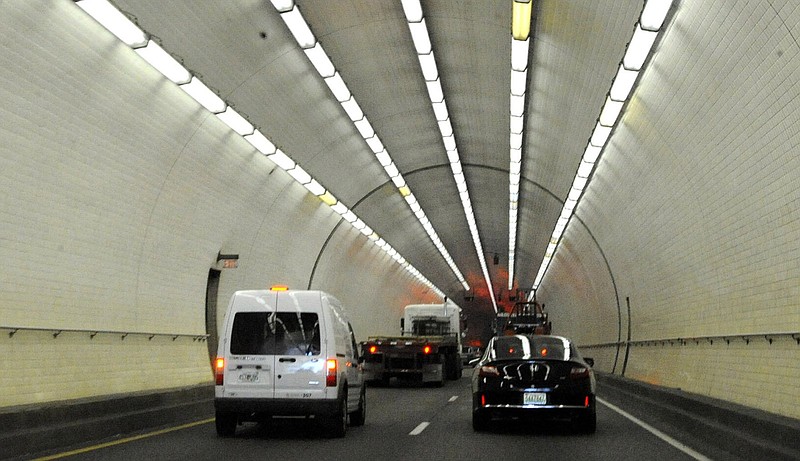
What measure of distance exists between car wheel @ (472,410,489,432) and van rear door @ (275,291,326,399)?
2680 mm

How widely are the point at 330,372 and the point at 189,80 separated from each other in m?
5.59

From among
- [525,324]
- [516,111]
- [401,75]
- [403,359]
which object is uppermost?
[401,75]

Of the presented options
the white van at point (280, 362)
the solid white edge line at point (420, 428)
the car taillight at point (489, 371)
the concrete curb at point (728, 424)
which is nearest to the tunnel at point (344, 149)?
the concrete curb at point (728, 424)

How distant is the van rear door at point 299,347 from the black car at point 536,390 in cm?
273

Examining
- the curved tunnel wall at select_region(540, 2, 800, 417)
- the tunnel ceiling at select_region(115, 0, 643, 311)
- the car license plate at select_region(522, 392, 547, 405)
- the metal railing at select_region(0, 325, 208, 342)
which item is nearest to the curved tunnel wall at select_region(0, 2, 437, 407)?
the metal railing at select_region(0, 325, 208, 342)

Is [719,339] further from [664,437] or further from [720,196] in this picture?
[664,437]

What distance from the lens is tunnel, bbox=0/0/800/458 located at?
45.4 ft

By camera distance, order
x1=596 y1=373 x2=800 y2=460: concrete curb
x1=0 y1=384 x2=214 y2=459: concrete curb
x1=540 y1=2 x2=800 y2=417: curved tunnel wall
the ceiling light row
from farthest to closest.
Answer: the ceiling light row, x1=540 y1=2 x2=800 y2=417: curved tunnel wall, x1=0 y1=384 x2=214 y2=459: concrete curb, x1=596 y1=373 x2=800 y2=460: concrete curb

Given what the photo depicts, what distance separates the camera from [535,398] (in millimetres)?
15719

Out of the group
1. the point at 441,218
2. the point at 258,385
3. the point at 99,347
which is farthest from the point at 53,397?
the point at 441,218

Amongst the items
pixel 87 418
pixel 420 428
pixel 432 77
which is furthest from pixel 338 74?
pixel 87 418

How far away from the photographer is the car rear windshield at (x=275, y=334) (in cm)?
1519

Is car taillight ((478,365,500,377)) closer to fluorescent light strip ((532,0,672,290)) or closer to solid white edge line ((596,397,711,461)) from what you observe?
solid white edge line ((596,397,711,461))

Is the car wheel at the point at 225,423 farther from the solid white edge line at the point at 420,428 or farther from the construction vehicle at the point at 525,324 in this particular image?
the construction vehicle at the point at 525,324
